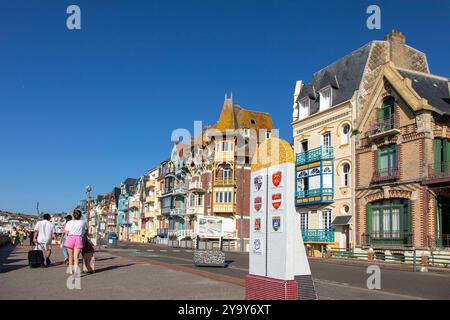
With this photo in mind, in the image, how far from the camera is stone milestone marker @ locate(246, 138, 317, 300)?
8.11 m

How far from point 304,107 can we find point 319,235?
1131 centimetres

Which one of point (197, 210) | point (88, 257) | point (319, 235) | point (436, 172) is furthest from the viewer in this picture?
point (197, 210)

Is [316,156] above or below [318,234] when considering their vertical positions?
above

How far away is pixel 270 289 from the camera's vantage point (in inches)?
331

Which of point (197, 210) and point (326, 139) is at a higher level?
point (326, 139)

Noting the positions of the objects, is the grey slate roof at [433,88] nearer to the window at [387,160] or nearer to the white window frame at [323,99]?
the window at [387,160]

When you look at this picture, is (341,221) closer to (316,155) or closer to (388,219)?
(388,219)

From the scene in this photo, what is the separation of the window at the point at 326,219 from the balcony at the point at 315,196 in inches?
41.0

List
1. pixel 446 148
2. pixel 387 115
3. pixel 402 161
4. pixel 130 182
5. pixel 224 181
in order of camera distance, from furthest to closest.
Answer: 1. pixel 130 182
2. pixel 224 181
3. pixel 387 115
4. pixel 402 161
5. pixel 446 148

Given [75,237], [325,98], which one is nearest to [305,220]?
[325,98]
